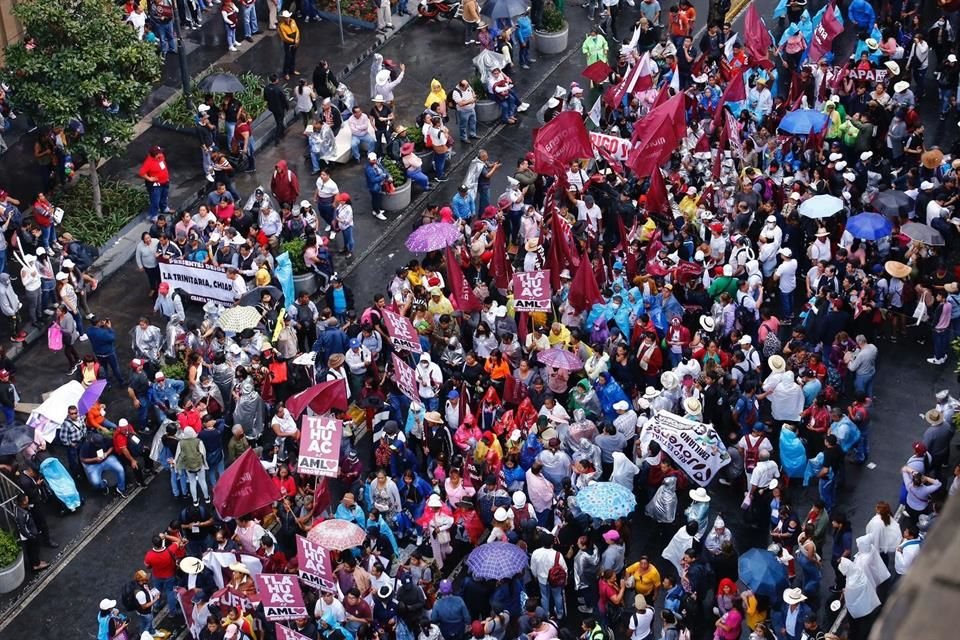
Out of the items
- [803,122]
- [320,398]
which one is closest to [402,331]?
[320,398]

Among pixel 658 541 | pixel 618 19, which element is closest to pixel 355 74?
pixel 618 19

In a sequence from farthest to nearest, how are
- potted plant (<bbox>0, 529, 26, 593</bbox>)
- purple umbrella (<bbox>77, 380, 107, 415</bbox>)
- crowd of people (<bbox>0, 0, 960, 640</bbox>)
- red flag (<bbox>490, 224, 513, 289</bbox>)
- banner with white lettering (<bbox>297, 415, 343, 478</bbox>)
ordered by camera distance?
red flag (<bbox>490, 224, 513, 289</bbox>) < purple umbrella (<bbox>77, 380, 107, 415</bbox>) < potted plant (<bbox>0, 529, 26, 593</bbox>) < banner with white lettering (<bbox>297, 415, 343, 478</bbox>) < crowd of people (<bbox>0, 0, 960, 640</bbox>)

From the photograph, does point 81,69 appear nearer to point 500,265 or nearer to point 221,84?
point 221,84

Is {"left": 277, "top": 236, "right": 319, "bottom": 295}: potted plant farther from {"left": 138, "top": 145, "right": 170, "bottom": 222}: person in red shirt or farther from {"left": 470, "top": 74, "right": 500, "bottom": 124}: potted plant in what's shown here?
{"left": 470, "top": 74, "right": 500, "bottom": 124}: potted plant

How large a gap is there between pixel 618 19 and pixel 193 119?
10663 millimetres

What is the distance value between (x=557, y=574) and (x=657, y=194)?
9.21m

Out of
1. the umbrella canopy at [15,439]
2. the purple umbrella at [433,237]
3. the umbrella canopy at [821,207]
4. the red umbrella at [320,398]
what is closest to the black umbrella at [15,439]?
the umbrella canopy at [15,439]

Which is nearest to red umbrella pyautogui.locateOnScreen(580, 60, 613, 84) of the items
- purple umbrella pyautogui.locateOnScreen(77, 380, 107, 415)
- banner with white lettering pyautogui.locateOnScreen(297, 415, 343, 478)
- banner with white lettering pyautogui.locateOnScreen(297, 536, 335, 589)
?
banner with white lettering pyautogui.locateOnScreen(297, 415, 343, 478)

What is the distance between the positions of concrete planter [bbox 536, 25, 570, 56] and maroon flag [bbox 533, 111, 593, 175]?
7771 mm

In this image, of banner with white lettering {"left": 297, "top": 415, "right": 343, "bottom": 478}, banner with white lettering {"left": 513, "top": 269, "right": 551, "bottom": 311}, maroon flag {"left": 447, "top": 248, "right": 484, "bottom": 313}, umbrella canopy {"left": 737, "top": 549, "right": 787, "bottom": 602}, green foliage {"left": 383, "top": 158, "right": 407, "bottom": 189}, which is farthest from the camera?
green foliage {"left": 383, "top": 158, "right": 407, "bottom": 189}

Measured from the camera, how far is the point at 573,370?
2102 centimetres

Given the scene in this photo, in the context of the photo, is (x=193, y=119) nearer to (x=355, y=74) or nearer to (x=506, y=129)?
(x=355, y=74)

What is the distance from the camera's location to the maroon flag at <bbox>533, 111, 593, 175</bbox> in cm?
2459

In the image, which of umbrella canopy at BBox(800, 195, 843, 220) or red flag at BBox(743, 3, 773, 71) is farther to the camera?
red flag at BBox(743, 3, 773, 71)
